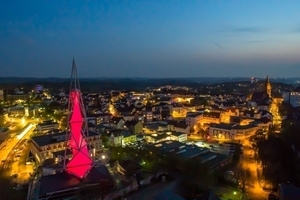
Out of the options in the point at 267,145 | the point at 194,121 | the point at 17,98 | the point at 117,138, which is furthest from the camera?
the point at 17,98

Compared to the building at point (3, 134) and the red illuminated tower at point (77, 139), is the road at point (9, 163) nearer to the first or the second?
the building at point (3, 134)

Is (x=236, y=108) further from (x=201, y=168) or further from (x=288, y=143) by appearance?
(x=201, y=168)

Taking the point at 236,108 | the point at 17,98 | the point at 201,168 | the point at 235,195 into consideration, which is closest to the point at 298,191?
the point at 235,195

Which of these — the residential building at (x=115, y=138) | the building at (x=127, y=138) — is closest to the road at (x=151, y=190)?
the residential building at (x=115, y=138)

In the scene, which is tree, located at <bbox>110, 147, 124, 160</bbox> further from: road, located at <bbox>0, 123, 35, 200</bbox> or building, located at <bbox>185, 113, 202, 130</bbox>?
building, located at <bbox>185, 113, 202, 130</bbox>

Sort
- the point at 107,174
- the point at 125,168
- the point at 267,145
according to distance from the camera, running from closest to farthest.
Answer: the point at 107,174 < the point at 125,168 < the point at 267,145

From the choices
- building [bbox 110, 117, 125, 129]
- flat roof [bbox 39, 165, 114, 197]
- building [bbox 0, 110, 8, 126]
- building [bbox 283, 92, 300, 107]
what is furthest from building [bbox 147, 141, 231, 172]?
building [bbox 283, 92, 300, 107]

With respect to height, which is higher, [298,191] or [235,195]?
[298,191]
